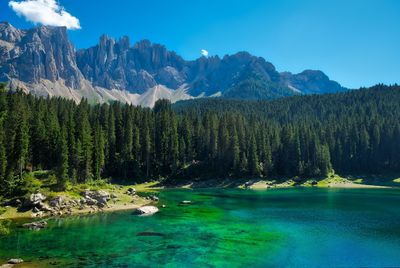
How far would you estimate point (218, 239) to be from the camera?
50094mm

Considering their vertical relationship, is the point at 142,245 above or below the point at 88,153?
below

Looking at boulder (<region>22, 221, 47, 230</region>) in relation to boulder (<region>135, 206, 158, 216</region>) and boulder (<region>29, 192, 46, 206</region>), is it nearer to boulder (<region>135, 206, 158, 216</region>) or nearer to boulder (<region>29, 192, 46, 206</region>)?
boulder (<region>29, 192, 46, 206</region>)

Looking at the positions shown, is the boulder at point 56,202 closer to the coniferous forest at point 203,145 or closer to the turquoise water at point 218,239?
the turquoise water at point 218,239

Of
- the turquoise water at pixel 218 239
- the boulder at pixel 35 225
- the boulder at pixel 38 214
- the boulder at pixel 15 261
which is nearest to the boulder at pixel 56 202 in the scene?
the boulder at pixel 38 214

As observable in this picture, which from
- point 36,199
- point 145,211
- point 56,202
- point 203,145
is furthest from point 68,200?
point 203,145

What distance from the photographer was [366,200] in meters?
96.0

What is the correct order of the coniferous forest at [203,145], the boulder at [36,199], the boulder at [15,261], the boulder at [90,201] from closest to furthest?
the boulder at [15,261] < the boulder at [36,199] < the boulder at [90,201] < the coniferous forest at [203,145]

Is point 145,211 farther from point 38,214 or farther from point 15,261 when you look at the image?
point 15,261

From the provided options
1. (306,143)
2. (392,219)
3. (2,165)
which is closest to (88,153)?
(2,165)

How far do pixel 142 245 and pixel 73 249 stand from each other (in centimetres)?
826

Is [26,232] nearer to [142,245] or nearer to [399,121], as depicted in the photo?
[142,245]

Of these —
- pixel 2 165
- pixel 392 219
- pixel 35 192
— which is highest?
pixel 2 165

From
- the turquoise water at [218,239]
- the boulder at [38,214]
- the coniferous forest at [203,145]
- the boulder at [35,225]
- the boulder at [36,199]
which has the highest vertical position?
the coniferous forest at [203,145]

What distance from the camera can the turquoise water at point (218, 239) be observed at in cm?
3975
